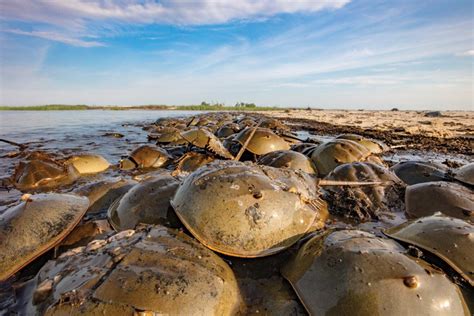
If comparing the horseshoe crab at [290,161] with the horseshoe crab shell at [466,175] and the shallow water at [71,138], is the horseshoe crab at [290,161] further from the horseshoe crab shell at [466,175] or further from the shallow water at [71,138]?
the shallow water at [71,138]

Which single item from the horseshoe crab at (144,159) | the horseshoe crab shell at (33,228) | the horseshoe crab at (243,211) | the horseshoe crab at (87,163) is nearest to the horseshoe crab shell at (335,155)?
the horseshoe crab at (243,211)

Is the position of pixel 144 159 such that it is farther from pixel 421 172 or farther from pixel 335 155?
pixel 421 172

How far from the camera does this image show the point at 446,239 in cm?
160

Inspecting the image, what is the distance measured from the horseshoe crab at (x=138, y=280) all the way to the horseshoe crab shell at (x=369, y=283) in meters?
0.43

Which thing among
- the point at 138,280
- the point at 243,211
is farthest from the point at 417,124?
the point at 138,280

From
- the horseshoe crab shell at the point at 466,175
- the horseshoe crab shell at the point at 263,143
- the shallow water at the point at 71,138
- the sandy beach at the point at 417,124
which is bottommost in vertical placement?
the sandy beach at the point at 417,124

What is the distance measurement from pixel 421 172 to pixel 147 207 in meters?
3.05

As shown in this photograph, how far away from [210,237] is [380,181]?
196cm

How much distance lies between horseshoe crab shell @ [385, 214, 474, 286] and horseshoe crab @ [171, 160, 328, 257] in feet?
1.88

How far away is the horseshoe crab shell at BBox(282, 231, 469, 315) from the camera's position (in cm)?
125

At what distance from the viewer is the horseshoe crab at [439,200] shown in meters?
2.28

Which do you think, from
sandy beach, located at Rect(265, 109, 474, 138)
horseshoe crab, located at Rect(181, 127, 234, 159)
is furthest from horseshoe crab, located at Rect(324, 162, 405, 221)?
sandy beach, located at Rect(265, 109, 474, 138)

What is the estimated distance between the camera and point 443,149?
7.21 metres

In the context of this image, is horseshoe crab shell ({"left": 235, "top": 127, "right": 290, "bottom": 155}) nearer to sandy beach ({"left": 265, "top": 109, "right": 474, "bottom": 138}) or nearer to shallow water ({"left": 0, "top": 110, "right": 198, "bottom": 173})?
shallow water ({"left": 0, "top": 110, "right": 198, "bottom": 173})
